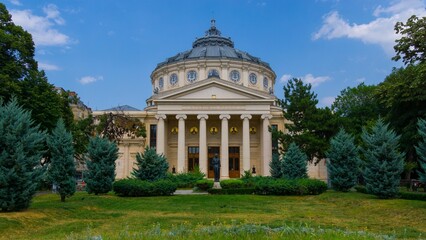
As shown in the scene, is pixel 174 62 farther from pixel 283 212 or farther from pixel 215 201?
pixel 283 212

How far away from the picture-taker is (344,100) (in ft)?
206

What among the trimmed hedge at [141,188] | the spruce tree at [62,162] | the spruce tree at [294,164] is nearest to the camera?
the spruce tree at [62,162]

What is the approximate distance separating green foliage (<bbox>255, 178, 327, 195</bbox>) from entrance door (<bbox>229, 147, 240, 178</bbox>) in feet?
89.3

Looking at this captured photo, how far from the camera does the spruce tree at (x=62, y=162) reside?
23000 mm

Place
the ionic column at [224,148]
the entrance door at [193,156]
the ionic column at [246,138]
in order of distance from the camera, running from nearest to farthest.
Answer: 1. the ionic column at [224,148]
2. the ionic column at [246,138]
3. the entrance door at [193,156]

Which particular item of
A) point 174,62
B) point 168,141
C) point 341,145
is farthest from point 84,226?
point 174,62

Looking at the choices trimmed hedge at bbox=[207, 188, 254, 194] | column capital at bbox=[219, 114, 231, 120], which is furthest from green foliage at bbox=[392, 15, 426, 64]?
column capital at bbox=[219, 114, 231, 120]

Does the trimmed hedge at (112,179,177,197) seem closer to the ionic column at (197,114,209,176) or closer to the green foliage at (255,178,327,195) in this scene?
the green foliage at (255,178,327,195)

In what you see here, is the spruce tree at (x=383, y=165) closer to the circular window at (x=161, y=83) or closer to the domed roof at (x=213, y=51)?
the domed roof at (x=213, y=51)

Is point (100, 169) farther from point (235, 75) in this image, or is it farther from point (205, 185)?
point (235, 75)

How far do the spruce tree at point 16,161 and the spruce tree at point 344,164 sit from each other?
2067 centimetres

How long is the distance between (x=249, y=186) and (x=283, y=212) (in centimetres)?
1316

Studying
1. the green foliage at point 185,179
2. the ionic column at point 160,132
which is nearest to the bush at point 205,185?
the green foliage at point 185,179

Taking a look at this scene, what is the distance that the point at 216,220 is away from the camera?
1559 cm
